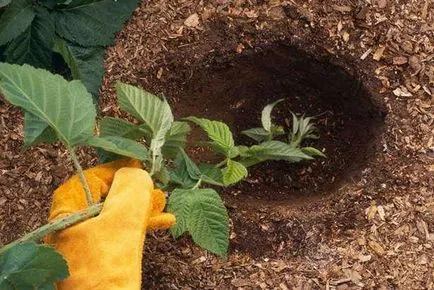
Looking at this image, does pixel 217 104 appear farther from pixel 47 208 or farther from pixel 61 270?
pixel 61 270

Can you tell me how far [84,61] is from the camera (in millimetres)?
2396

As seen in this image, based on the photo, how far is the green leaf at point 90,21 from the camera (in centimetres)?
240

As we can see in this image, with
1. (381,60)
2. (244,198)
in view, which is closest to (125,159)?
(244,198)

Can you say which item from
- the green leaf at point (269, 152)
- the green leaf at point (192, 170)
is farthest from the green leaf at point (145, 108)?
the green leaf at point (269, 152)

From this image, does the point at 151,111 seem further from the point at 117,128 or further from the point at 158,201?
the point at 158,201

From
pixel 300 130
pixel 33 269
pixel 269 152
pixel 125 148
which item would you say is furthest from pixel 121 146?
pixel 300 130

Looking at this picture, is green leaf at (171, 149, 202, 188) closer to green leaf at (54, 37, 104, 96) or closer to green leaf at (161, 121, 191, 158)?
green leaf at (161, 121, 191, 158)

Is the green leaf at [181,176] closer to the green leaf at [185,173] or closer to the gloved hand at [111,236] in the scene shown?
the green leaf at [185,173]

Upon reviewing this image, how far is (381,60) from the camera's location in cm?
246

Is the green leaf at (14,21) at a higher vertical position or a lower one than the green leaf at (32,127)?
lower

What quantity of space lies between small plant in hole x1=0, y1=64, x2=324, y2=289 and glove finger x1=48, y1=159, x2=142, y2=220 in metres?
0.03

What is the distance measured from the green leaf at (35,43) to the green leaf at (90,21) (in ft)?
0.17

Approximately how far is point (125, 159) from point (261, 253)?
22.2 inches

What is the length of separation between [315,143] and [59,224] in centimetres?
120
